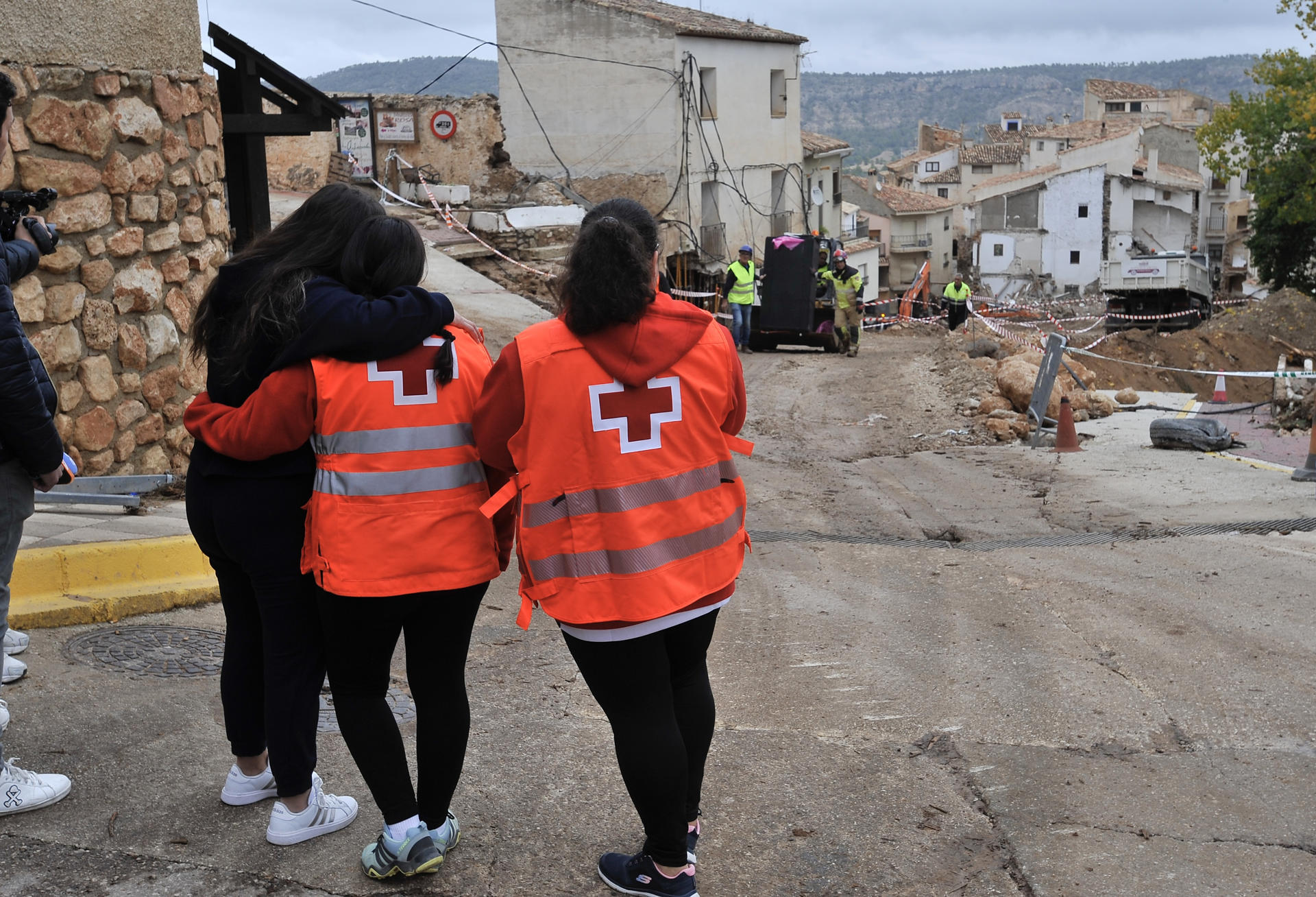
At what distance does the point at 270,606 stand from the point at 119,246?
3992 mm

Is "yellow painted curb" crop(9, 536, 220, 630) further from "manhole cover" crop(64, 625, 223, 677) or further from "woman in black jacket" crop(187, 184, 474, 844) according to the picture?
"woman in black jacket" crop(187, 184, 474, 844)

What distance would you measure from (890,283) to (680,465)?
6740 cm

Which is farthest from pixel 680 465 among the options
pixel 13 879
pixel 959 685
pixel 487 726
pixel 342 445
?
pixel 959 685

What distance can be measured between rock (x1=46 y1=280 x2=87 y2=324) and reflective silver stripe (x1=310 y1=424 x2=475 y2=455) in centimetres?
373

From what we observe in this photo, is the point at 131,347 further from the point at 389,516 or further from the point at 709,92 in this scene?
the point at 709,92

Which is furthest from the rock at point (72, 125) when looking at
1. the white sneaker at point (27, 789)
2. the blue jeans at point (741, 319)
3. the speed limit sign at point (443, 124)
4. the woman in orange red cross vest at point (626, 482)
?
the speed limit sign at point (443, 124)

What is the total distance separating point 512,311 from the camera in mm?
16516

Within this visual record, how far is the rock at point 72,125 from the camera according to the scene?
5.65 meters

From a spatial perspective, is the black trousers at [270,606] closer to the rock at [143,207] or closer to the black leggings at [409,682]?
the black leggings at [409,682]

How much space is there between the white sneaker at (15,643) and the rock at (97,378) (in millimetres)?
1997

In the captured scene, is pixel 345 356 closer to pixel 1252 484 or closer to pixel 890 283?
pixel 1252 484

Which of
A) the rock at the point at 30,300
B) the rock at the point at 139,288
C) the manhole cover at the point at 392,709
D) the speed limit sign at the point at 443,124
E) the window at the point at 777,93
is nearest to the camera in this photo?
the manhole cover at the point at 392,709

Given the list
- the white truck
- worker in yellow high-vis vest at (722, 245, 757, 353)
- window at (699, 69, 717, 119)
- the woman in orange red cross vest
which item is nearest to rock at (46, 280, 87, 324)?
the woman in orange red cross vest

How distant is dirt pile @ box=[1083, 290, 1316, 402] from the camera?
20906 millimetres
